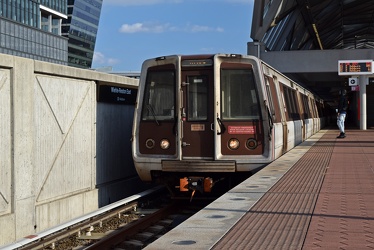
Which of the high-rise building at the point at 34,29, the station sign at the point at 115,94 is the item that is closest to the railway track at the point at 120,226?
the station sign at the point at 115,94

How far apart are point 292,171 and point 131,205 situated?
303 cm

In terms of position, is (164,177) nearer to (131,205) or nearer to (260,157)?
(131,205)

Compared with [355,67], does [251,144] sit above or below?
below

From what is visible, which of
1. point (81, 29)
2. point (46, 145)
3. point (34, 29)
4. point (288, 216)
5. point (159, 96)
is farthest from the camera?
point (81, 29)

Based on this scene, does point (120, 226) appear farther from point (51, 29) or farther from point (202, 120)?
point (51, 29)

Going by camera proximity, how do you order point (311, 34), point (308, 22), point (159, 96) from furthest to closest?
point (311, 34), point (308, 22), point (159, 96)

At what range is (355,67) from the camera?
27156mm

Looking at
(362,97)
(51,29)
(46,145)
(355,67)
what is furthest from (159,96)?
(51,29)

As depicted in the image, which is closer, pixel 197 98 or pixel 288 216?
pixel 288 216

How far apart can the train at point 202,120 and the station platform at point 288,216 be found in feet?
2.38

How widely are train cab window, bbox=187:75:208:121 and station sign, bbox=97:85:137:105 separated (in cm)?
207

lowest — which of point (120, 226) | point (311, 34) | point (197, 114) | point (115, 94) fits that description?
point (120, 226)

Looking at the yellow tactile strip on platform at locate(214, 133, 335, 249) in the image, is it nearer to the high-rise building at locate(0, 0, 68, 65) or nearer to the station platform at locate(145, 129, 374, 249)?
the station platform at locate(145, 129, 374, 249)

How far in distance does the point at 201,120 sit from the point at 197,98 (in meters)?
0.42
